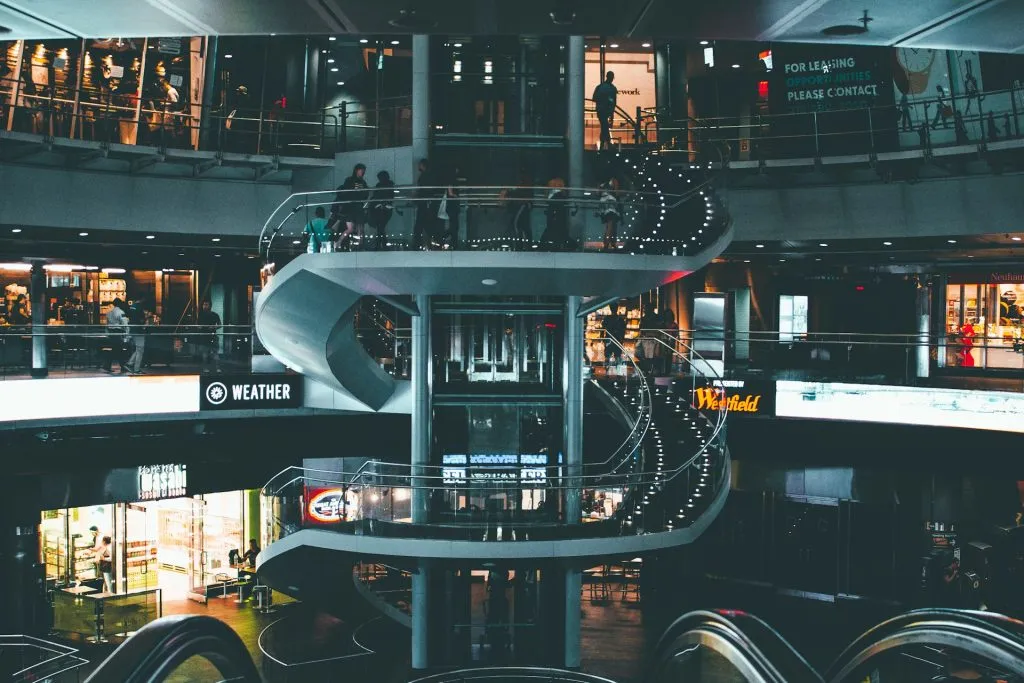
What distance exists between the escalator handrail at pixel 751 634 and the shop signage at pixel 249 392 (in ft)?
48.7

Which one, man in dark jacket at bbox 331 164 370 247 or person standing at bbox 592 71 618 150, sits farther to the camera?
person standing at bbox 592 71 618 150

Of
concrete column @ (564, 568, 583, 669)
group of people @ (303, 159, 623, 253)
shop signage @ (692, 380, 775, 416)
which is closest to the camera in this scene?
group of people @ (303, 159, 623, 253)

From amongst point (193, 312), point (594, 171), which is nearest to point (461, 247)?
Result: point (594, 171)

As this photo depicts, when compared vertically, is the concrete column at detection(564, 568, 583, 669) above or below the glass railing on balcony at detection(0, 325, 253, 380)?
below

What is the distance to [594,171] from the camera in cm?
2000

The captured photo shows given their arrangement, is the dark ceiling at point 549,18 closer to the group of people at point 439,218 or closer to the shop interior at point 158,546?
the group of people at point 439,218

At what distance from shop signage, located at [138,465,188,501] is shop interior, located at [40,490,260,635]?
196 centimetres

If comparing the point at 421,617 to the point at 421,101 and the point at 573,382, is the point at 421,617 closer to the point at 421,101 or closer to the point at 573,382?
the point at 573,382

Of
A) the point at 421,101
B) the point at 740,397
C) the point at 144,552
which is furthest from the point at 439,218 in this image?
the point at 144,552

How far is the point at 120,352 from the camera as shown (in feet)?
69.3

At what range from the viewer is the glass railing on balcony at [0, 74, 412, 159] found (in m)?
21.2

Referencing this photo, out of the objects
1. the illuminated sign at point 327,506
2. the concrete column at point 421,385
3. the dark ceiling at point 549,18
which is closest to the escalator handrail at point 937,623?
the dark ceiling at point 549,18

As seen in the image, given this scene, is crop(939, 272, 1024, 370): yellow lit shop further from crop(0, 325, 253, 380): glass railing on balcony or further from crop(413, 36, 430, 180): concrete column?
crop(0, 325, 253, 380): glass railing on balcony

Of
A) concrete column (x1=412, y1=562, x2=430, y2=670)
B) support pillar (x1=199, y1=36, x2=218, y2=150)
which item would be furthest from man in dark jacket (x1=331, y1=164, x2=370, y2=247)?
support pillar (x1=199, y1=36, x2=218, y2=150)
